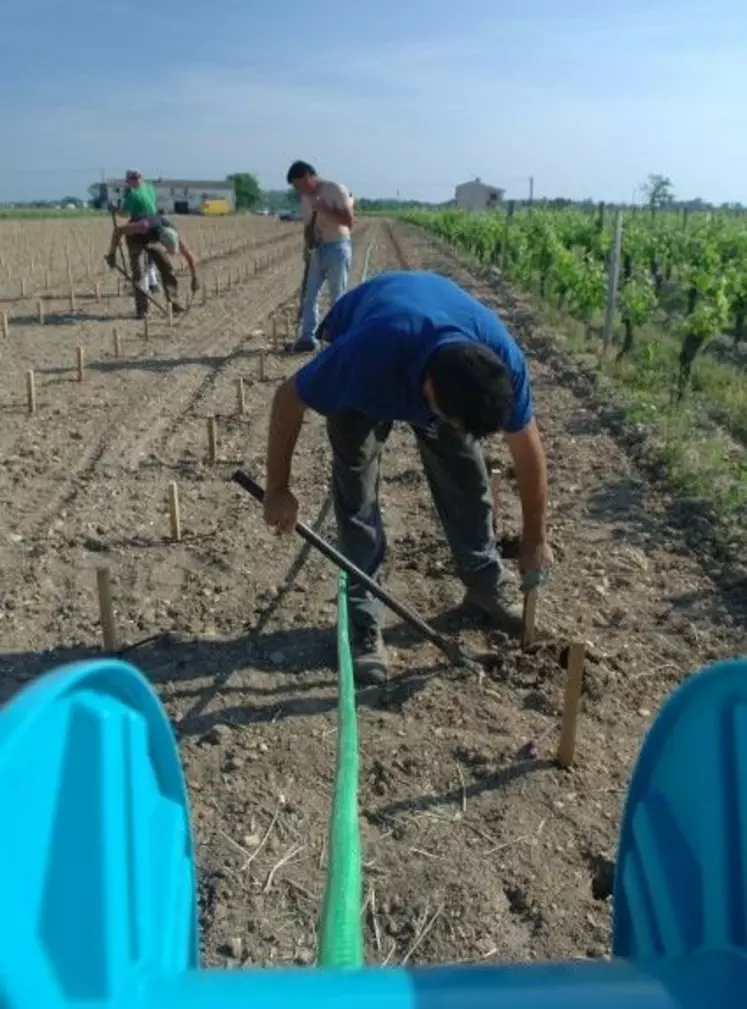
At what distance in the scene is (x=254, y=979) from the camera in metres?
0.83

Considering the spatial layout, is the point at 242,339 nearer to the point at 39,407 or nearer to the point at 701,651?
the point at 39,407

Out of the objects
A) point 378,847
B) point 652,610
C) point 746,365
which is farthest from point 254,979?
point 746,365

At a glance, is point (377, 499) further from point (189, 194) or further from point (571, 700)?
point (189, 194)

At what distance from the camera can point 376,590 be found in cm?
348

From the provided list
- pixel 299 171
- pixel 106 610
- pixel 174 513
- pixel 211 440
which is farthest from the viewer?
pixel 299 171

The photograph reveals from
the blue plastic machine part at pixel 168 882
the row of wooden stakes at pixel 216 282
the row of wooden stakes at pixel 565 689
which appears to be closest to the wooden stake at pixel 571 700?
the row of wooden stakes at pixel 565 689

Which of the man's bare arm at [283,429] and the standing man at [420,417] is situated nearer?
the standing man at [420,417]

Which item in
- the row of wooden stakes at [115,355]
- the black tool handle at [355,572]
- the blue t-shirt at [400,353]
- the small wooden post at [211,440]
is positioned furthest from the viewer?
the row of wooden stakes at [115,355]

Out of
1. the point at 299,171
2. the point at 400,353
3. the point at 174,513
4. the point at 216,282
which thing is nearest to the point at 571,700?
the point at 400,353

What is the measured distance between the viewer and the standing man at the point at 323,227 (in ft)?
28.5

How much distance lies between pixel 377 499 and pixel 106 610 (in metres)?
1.06

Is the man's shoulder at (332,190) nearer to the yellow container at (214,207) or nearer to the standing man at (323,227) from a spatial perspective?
the standing man at (323,227)

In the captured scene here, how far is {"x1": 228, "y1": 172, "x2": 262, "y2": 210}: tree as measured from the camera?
108125 mm

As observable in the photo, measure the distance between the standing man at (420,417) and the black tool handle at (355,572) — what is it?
0.10m
